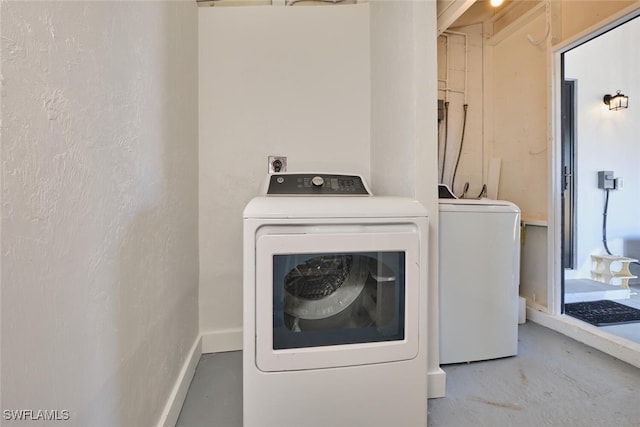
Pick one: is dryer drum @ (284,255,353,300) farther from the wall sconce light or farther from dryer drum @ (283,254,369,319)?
the wall sconce light

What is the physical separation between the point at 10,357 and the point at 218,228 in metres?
1.35

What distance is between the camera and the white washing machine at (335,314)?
904mm

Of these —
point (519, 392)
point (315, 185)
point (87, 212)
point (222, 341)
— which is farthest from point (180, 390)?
point (519, 392)

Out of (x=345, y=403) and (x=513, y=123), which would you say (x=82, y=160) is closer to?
(x=345, y=403)

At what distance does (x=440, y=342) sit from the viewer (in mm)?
1543

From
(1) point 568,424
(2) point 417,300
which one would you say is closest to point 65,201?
(2) point 417,300

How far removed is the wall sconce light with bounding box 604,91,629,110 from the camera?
2.98m

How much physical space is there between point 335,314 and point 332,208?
1.33 ft

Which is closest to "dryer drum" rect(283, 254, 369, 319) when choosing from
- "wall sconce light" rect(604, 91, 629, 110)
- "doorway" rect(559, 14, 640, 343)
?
"doorway" rect(559, 14, 640, 343)

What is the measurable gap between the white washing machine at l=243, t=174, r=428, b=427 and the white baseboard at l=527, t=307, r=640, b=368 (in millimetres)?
Answer: 1396

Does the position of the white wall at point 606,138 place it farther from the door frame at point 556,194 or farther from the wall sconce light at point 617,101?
the door frame at point 556,194

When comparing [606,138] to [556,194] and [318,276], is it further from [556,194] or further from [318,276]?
[318,276]

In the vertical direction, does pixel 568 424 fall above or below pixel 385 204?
below

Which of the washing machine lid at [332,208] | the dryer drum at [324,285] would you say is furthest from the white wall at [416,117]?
the dryer drum at [324,285]
